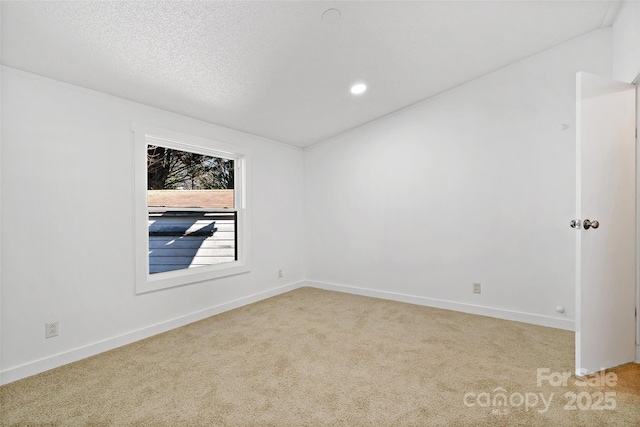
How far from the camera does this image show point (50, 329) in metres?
2.22

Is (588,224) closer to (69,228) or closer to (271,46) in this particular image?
(271,46)

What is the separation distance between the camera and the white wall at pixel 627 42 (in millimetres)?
2127

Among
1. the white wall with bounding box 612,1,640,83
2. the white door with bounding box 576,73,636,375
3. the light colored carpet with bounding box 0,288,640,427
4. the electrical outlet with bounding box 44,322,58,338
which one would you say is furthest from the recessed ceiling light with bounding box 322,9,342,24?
the electrical outlet with bounding box 44,322,58,338

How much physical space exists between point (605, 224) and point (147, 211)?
3.59m

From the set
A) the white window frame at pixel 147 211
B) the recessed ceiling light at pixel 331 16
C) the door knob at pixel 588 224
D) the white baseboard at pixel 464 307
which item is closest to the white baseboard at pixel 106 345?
the white window frame at pixel 147 211

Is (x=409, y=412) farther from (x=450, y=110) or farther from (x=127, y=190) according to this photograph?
(x=450, y=110)

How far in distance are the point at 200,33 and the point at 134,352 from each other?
2.42 metres

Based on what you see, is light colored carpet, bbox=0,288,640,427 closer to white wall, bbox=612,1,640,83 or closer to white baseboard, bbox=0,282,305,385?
white baseboard, bbox=0,282,305,385

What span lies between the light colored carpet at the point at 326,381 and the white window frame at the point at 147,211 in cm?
51

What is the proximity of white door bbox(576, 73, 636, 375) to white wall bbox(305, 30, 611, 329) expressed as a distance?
73 cm

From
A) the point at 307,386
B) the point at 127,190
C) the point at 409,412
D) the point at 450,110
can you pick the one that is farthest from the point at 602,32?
the point at 127,190

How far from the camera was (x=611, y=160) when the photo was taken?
213 centimetres

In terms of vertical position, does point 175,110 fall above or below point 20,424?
above

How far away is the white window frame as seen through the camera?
9.04 ft
